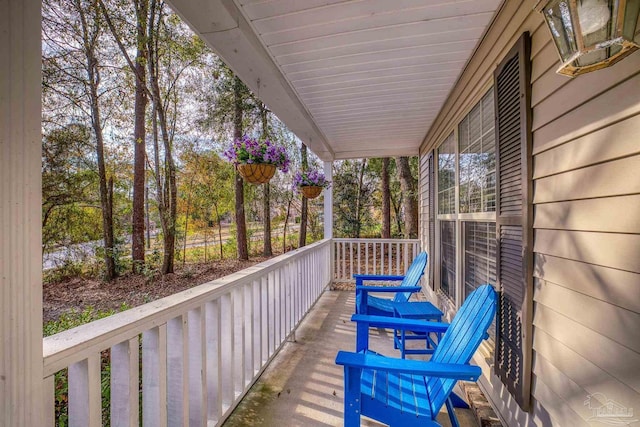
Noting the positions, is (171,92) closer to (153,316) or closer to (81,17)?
(81,17)

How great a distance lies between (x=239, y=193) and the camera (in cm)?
840

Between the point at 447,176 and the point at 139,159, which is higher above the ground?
the point at 139,159

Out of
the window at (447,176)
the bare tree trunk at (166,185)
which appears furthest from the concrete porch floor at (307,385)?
the bare tree trunk at (166,185)

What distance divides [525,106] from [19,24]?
6.33 ft

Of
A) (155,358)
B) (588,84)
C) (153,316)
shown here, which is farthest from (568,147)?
(155,358)

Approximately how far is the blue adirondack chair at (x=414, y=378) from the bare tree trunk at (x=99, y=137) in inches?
263

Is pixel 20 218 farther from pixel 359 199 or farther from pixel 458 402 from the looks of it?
pixel 359 199

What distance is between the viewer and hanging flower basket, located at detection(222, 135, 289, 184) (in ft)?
8.41

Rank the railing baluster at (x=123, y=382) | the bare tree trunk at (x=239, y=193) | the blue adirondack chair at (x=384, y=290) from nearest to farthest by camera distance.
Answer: the railing baluster at (x=123, y=382) < the blue adirondack chair at (x=384, y=290) < the bare tree trunk at (x=239, y=193)

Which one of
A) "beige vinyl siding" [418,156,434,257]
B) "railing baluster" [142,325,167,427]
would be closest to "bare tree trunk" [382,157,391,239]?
"beige vinyl siding" [418,156,434,257]

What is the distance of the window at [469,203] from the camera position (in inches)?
83.5

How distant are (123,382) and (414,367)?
1223 mm

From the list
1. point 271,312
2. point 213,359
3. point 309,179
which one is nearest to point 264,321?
point 271,312

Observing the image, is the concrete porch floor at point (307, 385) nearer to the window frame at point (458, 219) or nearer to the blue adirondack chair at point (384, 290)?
the blue adirondack chair at point (384, 290)
